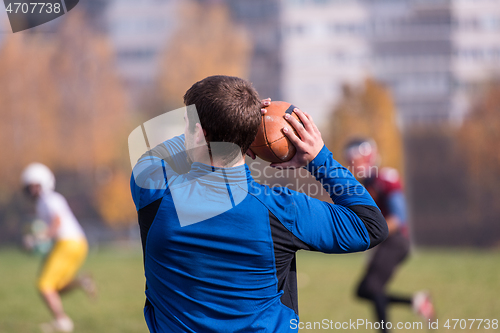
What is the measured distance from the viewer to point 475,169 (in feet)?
77.0

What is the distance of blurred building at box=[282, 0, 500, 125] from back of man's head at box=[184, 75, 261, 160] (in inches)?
1533

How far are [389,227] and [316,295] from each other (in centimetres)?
366

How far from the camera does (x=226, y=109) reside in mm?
1740

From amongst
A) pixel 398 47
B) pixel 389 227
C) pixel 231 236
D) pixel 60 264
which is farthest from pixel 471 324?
pixel 398 47

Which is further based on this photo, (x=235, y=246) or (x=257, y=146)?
(x=257, y=146)

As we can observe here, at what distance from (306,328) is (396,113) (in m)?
21.9

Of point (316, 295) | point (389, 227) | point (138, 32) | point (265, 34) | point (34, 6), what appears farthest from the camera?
point (138, 32)

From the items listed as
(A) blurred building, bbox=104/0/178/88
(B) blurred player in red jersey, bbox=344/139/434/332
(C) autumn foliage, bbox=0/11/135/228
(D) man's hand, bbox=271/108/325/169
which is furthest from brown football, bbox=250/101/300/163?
(A) blurred building, bbox=104/0/178/88

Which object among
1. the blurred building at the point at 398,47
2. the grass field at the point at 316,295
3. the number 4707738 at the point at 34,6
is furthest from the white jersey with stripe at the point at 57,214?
the blurred building at the point at 398,47

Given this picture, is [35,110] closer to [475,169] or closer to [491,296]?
[475,169]

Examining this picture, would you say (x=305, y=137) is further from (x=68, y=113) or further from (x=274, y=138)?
(x=68, y=113)

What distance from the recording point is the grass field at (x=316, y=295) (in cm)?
709

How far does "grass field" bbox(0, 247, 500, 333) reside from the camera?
279 inches

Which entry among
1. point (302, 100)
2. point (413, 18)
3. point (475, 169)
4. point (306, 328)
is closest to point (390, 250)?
point (306, 328)
